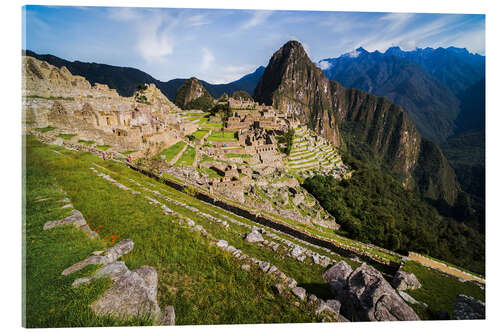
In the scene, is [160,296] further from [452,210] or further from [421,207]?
[452,210]

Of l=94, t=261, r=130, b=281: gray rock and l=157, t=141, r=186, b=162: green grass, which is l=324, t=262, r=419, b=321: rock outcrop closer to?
l=94, t=261, r=130, b=281: gray rock

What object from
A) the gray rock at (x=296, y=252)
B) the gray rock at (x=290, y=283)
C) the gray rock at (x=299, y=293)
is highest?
the gray rock at (x=290, y=283)

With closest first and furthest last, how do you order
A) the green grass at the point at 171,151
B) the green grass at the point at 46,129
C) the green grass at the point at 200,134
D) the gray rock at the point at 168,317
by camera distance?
the gray rock at the point at 168,317, the green grass at the point at 46,129, the green grass at the point at 171,151, the green grass at the point at 200,134

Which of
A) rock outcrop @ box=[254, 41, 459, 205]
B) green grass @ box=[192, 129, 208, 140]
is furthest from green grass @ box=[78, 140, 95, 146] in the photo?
rock outcrop @ box=[254, 41, 459, 205]

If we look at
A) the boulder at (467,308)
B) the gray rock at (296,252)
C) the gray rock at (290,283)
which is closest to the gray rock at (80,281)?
the gray rock at (290,283)

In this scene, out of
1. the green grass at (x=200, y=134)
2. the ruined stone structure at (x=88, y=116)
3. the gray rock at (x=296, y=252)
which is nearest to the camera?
the gray rock at (x=296, y=252)

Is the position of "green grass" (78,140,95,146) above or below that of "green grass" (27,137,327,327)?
above

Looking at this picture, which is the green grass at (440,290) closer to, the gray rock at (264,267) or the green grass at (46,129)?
the gray rock at (264,267)

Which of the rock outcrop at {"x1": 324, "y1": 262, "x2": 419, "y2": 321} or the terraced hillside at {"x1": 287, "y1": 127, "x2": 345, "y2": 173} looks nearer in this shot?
the rock outcrop at {"x1": 324, "y1": 262, "x2": 419, "y2": 321}
